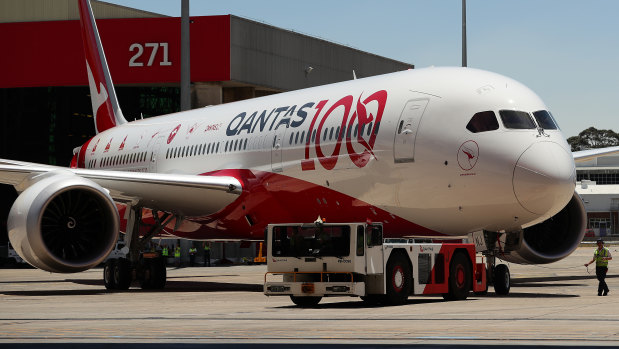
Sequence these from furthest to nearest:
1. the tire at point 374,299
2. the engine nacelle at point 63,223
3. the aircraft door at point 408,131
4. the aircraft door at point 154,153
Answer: the aircraft door at point 154,153 < the engine nacelle at point 63,223 < the aircraft door at point 408,131 < the tire at point 374,299

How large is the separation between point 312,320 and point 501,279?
682 centimetres

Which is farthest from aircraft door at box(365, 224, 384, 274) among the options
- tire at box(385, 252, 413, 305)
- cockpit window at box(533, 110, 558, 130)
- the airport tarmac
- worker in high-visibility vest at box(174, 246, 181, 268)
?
worker in high-visibility vest at box(174, 246, 181, 268)

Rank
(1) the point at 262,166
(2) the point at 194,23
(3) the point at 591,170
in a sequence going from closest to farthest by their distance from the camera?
(1) the point at 262,166
(2) the point at 194,23
(3) the point at 591,170

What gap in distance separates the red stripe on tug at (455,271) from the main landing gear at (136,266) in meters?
9.13

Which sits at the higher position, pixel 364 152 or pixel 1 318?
pixel 364 152

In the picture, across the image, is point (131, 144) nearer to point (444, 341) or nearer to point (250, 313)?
point (250, 313)

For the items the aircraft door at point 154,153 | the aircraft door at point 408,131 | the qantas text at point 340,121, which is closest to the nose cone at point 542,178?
the aircraft door at point 408,131

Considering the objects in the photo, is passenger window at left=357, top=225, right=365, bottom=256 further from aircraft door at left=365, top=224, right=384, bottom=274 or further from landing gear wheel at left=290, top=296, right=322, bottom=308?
landing gear wheel at left=290, top=296, right=322, bottom=308

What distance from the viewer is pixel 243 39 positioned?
48938mm

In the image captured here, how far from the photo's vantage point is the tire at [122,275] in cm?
2589

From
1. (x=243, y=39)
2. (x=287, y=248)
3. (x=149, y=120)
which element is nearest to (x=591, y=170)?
(x=243, y=39)

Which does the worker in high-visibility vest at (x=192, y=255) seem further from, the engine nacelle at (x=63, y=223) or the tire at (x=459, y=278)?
the tire at (x=459, y=278)

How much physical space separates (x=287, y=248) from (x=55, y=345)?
26.1 ft

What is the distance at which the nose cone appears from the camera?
18.2 meters
